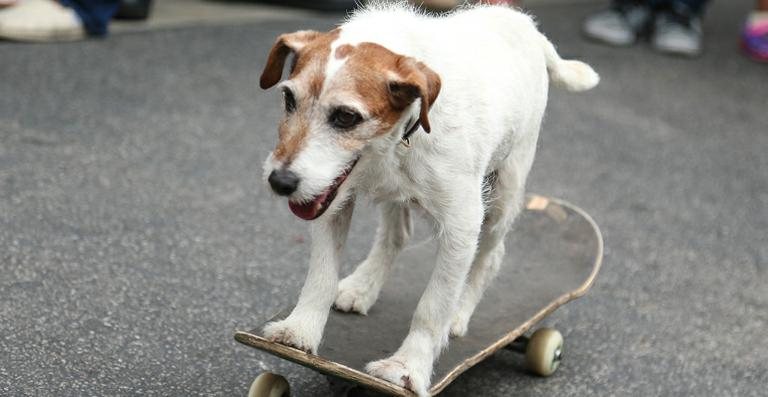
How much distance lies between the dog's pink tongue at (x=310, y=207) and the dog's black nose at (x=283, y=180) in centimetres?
10

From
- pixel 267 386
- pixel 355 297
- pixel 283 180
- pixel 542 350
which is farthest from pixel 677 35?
pixel 283 180

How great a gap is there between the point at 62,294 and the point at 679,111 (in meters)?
4.32

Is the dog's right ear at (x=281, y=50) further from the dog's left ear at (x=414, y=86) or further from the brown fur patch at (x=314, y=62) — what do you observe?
the dog's left ear at (x=414, y=86)

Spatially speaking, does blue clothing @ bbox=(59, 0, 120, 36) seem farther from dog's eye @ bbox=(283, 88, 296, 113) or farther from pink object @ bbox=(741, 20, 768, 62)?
pink object @ bbox=(741, 20, 768, 62)

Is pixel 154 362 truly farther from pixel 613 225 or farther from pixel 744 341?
pixel 613 225

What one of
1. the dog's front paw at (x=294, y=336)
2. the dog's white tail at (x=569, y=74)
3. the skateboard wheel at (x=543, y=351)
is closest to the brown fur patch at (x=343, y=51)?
the dog's front paw at (x=294, y=336)

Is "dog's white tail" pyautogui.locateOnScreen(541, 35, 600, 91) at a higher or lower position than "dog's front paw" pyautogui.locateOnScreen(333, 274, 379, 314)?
higher

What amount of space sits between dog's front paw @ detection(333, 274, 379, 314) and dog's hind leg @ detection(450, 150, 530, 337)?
25 cm

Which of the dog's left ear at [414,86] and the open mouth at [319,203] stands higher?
the dog's left ear at [414,86]

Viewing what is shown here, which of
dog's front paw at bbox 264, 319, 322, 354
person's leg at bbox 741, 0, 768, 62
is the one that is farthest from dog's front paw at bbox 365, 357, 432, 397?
person's leg at bbox 741, 0, 768, 62

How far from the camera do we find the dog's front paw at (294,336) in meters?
2.64

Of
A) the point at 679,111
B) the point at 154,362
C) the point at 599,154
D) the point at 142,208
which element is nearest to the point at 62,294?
the point at 154,362

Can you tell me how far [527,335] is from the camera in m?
3.38

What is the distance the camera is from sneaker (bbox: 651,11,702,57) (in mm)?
7578
